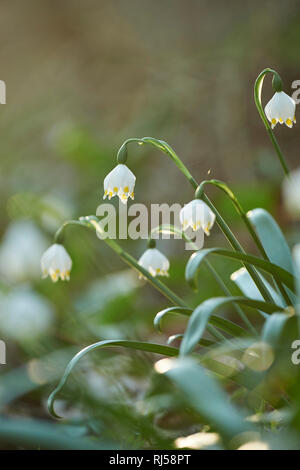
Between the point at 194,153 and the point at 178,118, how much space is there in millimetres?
303

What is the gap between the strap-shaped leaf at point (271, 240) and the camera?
1173 millimetres

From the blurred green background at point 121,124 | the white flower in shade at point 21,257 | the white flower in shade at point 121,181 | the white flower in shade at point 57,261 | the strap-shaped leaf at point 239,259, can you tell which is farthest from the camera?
the blurred green background at point 121,124

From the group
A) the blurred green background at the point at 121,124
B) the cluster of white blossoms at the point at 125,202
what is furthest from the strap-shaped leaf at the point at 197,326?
the blurred green background at the point at 121,124

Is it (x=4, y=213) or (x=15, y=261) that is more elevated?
(x=4, y=213)

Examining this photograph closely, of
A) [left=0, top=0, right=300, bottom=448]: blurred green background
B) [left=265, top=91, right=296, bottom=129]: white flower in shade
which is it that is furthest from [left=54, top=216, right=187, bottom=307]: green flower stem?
[left=0, top=0, right=300, bottom=448]: blurred green background

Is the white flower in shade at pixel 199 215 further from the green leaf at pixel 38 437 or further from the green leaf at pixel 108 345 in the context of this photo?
the green leaf at pixel 38 437

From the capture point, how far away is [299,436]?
0.82 meters

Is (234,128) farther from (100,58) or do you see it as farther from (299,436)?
(299,436)

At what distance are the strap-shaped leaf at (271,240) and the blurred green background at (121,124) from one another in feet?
2.57

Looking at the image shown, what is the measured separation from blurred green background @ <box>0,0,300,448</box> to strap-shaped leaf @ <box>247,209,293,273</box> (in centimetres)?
78

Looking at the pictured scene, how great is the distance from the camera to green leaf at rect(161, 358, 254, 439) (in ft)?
2.52
